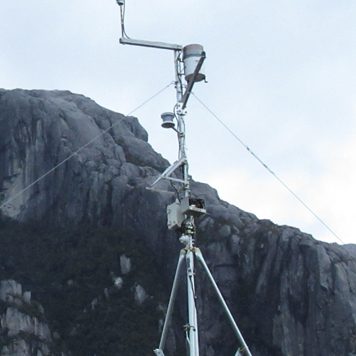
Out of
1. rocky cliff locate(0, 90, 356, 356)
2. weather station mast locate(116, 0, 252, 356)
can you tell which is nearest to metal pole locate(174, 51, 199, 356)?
weather station mast locate(116, 0, 252, 356)

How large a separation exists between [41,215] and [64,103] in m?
24.0

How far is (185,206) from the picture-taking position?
1898cm

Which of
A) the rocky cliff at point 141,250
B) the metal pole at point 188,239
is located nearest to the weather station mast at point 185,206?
the metal pole at point 188,239

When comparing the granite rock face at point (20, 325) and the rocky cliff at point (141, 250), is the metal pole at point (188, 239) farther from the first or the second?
the granite rock face at point (20, 325)

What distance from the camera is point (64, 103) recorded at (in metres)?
160

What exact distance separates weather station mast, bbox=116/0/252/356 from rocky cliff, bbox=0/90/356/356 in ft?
291

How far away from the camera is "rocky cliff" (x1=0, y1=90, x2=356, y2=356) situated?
12156cm

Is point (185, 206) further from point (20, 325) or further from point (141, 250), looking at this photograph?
point (141, 250)

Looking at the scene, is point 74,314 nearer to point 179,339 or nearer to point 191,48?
point 179,339

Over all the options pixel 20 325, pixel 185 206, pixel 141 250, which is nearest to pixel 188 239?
pixel 185 206

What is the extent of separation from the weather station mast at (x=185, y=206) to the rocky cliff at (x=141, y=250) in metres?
88.8

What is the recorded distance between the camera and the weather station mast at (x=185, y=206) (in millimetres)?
18562

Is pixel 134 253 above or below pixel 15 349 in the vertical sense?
above

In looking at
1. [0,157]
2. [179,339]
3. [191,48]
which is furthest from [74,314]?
[191,48]
